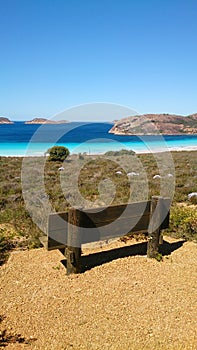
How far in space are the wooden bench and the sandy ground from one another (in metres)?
0.40

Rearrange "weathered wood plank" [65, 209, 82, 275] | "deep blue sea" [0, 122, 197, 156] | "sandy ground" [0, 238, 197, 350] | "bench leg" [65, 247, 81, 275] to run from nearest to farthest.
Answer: "sandy ground" [0, 238, 197, 350] → "weathered wood plank" [65, 209, 82, 275] → "bench leg" [65, 247, 81, 275] → "deep blue sea" [0, 122, 197, 156]

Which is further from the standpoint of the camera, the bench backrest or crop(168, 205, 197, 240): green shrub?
crop(168, 205, 197, 240): green shrub

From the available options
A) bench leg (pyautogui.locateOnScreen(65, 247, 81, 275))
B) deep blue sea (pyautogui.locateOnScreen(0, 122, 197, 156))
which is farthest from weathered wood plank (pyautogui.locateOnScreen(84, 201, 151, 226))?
deep blue sea (pyautogui.locateOnScreen(0, 122, 197, 156))

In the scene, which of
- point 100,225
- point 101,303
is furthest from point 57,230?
point 101,303

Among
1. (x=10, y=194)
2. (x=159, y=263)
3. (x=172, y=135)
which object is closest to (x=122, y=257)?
(x=159, y=263)

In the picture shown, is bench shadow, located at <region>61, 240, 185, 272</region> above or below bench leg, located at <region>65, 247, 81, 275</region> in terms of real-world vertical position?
below

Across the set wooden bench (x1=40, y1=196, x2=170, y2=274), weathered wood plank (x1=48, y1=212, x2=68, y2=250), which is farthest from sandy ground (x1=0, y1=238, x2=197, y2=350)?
weathered wood plank (x1=48, y1=212, x2=68, y2=250)

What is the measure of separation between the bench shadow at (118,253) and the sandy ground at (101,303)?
0.05 metres

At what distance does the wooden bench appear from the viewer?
432 centimetres

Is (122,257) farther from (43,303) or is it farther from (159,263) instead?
(43,303)

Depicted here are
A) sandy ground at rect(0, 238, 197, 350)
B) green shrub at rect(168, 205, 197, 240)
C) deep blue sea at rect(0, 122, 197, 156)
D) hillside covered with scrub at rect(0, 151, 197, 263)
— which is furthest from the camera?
deep blue sea at rect(0, 122, 197, 156)

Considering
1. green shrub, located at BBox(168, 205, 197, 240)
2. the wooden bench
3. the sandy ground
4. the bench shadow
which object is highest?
the wooden bench

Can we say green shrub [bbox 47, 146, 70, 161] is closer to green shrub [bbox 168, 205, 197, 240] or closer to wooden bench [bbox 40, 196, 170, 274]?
green shrub [bbox 168, 205, 197, 240]

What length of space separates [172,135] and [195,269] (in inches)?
3341
